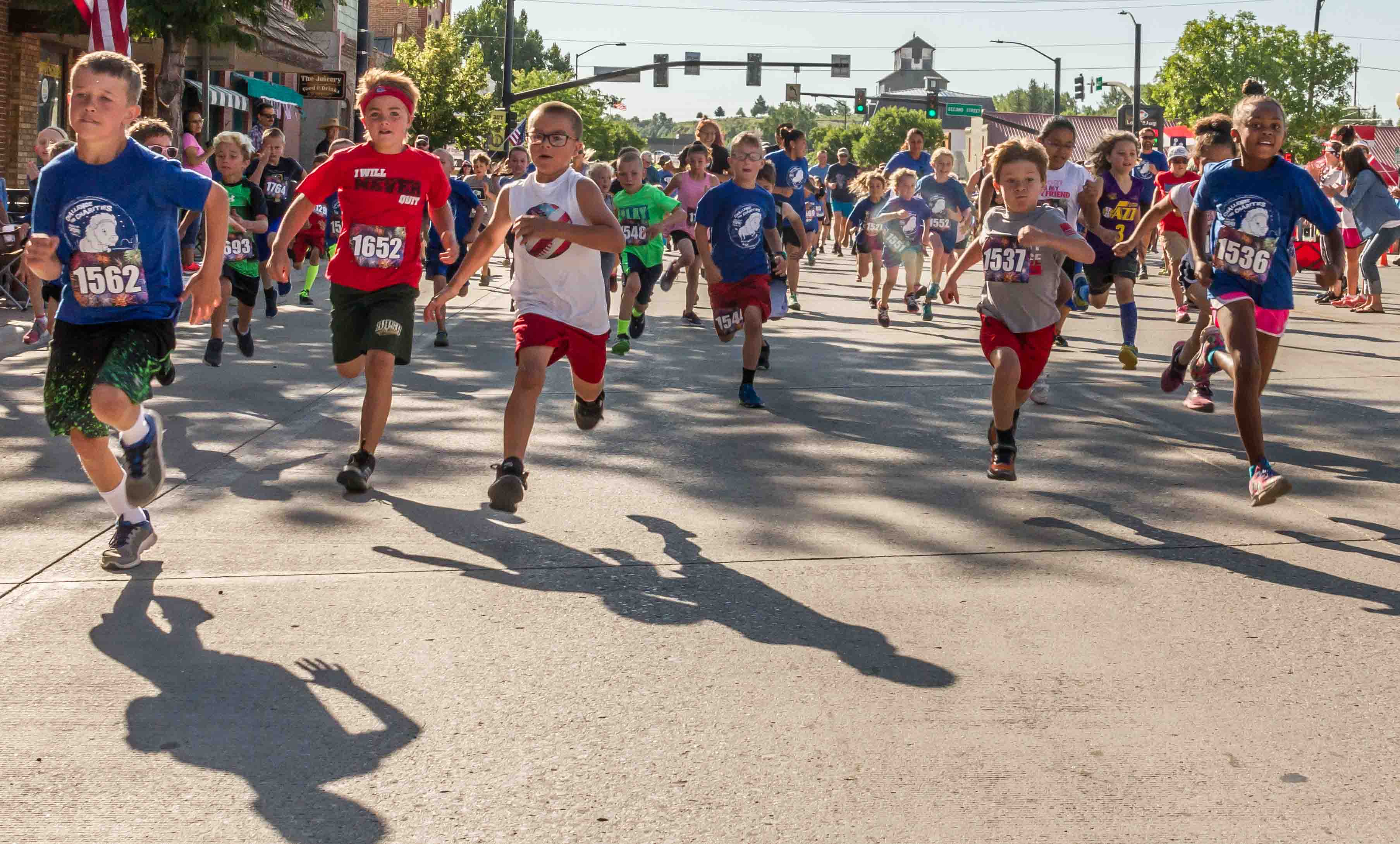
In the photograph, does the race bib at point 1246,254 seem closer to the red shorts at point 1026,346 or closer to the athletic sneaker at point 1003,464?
the red shorts at point 1026,346

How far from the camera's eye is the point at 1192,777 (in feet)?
12.1

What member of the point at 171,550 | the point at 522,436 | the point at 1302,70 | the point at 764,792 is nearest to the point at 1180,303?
the point at 522,436

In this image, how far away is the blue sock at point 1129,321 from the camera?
39.3 ft

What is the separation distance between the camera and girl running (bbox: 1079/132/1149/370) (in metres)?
12.0

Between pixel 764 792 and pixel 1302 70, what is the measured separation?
6332cm

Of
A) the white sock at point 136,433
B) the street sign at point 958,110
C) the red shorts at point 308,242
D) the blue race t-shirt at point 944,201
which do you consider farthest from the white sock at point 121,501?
the street sign at point 958,110

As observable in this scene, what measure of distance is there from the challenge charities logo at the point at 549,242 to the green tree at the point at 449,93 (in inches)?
1682

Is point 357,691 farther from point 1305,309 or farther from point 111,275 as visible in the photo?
point 1305,309

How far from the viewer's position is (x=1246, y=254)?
712cm

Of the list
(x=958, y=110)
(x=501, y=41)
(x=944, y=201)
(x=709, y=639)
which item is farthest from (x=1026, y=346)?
(x=501, y=41)

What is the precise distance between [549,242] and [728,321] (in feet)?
12.2

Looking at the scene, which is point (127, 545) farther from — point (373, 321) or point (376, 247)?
point (376, 247)

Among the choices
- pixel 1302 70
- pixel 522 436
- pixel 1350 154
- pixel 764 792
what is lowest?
pixel 764 792

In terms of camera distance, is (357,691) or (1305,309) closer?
(357,691)
